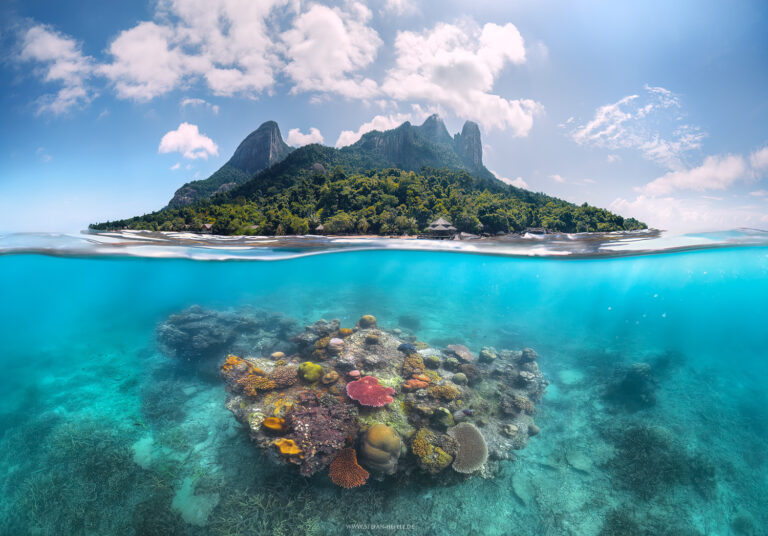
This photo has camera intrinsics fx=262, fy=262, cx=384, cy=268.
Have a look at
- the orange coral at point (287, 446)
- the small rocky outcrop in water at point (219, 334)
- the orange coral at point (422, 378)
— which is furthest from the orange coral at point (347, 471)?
the small rocky outcrop in water at point (219, 334)

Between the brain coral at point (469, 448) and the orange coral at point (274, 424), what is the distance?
4.02 meters

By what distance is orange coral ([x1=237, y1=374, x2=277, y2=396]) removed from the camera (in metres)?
6.86

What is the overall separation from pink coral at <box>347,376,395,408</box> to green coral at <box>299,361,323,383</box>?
3.41ft

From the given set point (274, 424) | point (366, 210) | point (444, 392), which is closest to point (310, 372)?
point (274, 424)

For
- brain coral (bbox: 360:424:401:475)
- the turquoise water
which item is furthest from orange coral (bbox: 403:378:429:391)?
the turquoise water

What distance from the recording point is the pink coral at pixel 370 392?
675 centimetres

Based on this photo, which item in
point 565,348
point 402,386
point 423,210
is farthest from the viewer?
point 423,210

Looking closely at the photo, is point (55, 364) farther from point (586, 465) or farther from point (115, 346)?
point (586, 465)

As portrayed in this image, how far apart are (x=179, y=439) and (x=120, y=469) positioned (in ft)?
3.49

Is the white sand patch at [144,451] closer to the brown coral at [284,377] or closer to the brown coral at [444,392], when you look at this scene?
the brown coral at [284,377]

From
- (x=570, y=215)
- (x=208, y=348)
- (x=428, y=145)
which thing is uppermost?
(x=428, y=145)

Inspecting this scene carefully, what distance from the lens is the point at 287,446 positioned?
539 cm

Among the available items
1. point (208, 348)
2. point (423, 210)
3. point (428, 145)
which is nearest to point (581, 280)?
point (423, 210)

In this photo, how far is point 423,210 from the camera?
18594 mm
